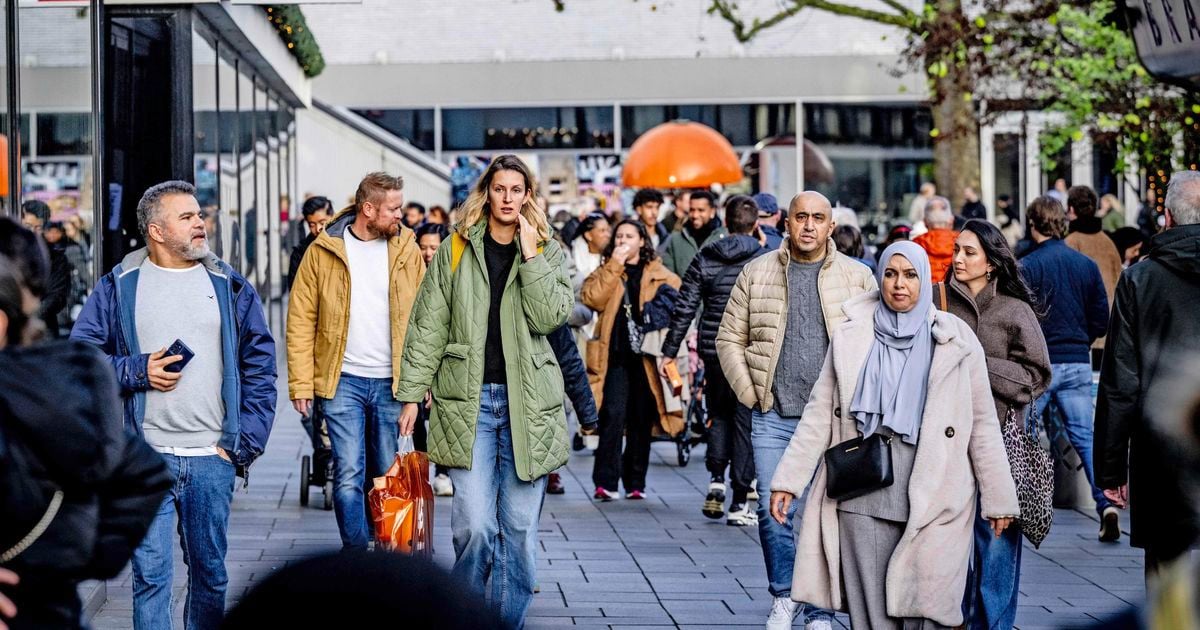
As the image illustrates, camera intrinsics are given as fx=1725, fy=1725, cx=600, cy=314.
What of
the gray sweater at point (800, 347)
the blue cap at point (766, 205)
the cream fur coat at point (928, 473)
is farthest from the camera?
the blue cap at point (766, 205)

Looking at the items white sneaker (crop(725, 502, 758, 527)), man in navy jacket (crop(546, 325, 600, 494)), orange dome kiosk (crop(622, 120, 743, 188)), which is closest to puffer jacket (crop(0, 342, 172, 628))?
man in navy jacket (crop(546, 325, 600, 494))

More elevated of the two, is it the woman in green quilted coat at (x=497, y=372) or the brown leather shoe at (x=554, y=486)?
the woman in green quilted coat at (x=497, y=372)

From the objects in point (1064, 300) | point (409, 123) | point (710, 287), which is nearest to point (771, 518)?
point (710, 287)

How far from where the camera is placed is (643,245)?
36.3 feet

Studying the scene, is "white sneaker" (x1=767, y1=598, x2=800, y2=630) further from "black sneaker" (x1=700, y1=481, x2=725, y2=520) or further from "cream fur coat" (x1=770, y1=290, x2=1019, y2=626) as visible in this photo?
"black sneaker" (x1=700, y1=481, x2=725, y2=520)

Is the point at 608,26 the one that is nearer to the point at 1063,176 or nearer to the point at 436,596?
the point at 1063,176

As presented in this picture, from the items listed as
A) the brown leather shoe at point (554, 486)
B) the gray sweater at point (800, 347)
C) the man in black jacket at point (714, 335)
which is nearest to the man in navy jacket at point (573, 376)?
the gray sweater at point (800, 347)

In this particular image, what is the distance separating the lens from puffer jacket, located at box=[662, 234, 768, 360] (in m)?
9.52

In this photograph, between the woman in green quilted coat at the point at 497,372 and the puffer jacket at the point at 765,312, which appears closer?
the woman in green quilted coat at the point at 497,372

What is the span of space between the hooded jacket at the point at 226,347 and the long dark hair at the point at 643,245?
4833 millimetres

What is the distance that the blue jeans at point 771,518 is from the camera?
7174 millimetres

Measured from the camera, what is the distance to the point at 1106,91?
1814 cm

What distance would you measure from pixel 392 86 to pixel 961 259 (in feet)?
94.1

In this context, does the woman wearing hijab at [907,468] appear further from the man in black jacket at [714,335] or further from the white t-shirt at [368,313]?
the man in black jacket at [714,335]
